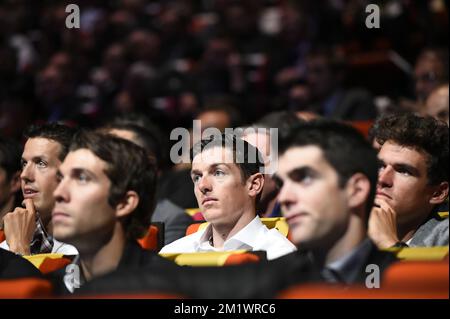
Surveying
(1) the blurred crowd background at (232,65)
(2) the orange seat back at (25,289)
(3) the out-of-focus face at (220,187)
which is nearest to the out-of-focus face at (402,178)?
(3) the out-of-focus face at (220,187)

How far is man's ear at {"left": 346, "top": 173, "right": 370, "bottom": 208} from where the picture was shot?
91.4 inches

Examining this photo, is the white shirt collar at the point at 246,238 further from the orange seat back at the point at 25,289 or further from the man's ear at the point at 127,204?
the orange seat back at the point at 25,289

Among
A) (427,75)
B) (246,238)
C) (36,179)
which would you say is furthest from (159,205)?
(427,75)

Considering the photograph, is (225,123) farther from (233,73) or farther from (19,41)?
(19,41)

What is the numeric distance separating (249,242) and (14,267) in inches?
36.1

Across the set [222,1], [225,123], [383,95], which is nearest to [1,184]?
[225,123]

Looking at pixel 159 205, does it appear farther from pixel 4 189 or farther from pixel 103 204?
pixel 103 204

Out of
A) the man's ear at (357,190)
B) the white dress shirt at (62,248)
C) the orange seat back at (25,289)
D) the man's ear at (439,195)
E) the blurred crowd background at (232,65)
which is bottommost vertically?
the orange seat back at (25,289)

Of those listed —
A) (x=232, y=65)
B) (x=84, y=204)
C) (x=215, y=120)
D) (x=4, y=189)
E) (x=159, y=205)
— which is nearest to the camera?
(x=84, y=204)

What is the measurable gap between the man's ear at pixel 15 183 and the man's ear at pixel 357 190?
1969 millimetres

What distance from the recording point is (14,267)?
2.74 metres

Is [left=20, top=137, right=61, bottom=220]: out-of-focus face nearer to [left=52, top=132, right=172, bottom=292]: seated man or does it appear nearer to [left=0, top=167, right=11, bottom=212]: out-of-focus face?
[left=0, top=167, right=11, bottom=212]: out-of-focus face

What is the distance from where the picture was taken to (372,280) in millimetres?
2244

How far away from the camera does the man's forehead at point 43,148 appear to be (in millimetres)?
3453
